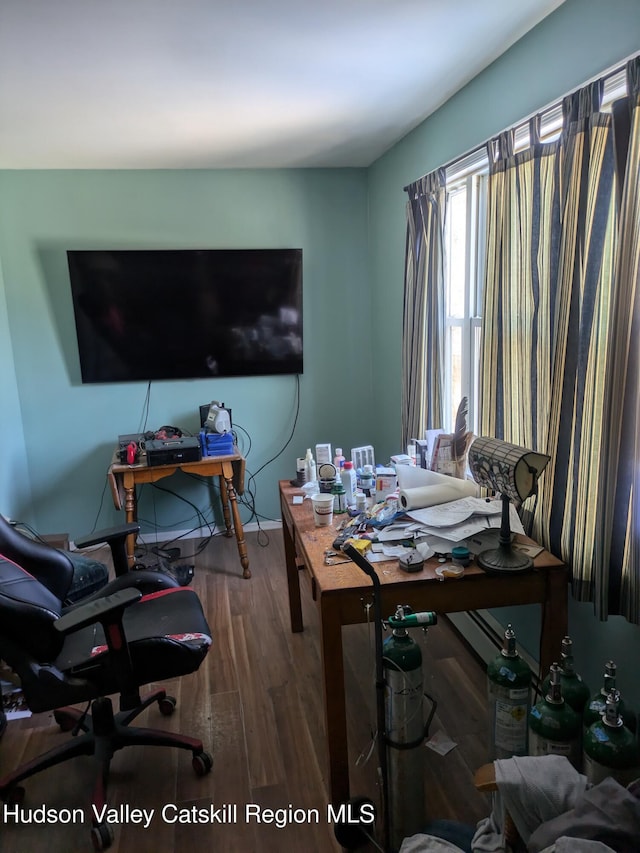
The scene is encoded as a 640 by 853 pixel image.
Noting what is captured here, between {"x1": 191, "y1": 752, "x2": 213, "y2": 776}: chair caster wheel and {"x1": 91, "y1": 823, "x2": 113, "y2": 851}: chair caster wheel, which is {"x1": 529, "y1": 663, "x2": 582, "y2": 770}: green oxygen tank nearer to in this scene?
{"x1": 191, "y1": 752, "x2": 213, "y2": 776}: chair caster wheel

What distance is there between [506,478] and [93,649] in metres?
1.37

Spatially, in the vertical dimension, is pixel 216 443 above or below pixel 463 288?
below

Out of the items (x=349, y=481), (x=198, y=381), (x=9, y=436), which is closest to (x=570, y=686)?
(x=349, y=481)

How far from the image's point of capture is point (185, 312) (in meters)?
3.60

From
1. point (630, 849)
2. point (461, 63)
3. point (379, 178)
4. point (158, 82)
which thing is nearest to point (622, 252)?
point (461, 63)

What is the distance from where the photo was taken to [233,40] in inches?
73.5

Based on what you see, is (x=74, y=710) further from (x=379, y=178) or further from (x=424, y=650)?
(x=379, y=178)

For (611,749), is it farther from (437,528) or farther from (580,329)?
(580,329)

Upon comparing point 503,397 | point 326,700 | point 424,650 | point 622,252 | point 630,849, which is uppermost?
point 622,252

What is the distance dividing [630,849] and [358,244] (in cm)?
343

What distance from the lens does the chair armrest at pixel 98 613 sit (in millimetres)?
1521

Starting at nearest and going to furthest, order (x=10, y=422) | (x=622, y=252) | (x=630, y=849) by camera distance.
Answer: (x=630, y=849), (x=622, y=252), (x=10, y=422)

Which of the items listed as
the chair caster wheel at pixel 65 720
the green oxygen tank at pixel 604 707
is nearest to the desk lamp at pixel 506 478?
the green oxygen tank at pixel 604 707

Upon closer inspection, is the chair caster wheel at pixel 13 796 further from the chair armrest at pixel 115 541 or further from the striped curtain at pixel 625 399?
the striped curtain at pixel 625 399
